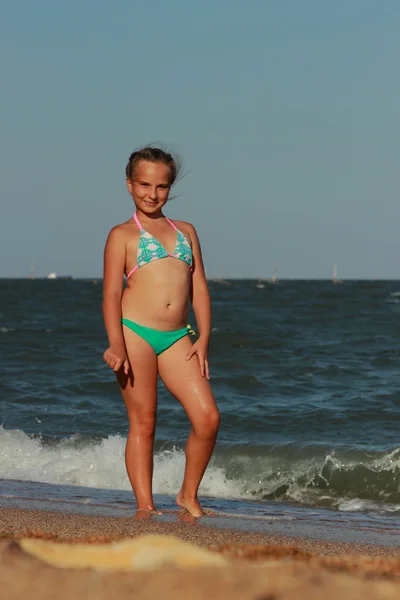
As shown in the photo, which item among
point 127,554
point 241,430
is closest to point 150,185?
point 127,554

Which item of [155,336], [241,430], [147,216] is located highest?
[147,216]

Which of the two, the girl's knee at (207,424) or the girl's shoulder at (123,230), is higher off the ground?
the girl's shoulder at (123,230)

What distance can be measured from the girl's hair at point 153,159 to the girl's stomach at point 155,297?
453 mm

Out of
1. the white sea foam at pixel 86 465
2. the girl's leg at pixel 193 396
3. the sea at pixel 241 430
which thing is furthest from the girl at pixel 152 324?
the white sea foam at pixel 86 465

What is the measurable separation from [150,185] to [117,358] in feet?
2.89

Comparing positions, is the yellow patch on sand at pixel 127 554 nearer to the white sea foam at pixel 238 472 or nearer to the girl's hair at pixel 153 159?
the girl's hair at pixel 153 159

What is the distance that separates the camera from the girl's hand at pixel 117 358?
4363 mm

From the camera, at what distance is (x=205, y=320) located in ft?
15.2

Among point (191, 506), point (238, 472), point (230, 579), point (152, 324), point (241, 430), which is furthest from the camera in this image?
point (241, 430)

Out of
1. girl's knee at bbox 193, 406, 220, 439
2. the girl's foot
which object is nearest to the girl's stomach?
girl's knee at bbox 193, 406, 220, 439

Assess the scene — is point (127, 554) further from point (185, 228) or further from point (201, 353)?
point (185, 228)

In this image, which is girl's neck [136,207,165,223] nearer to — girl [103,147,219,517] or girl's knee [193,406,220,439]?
girl [103,147,219,517]

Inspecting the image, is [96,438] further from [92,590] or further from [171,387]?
[92,590]

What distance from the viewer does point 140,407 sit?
452cm
